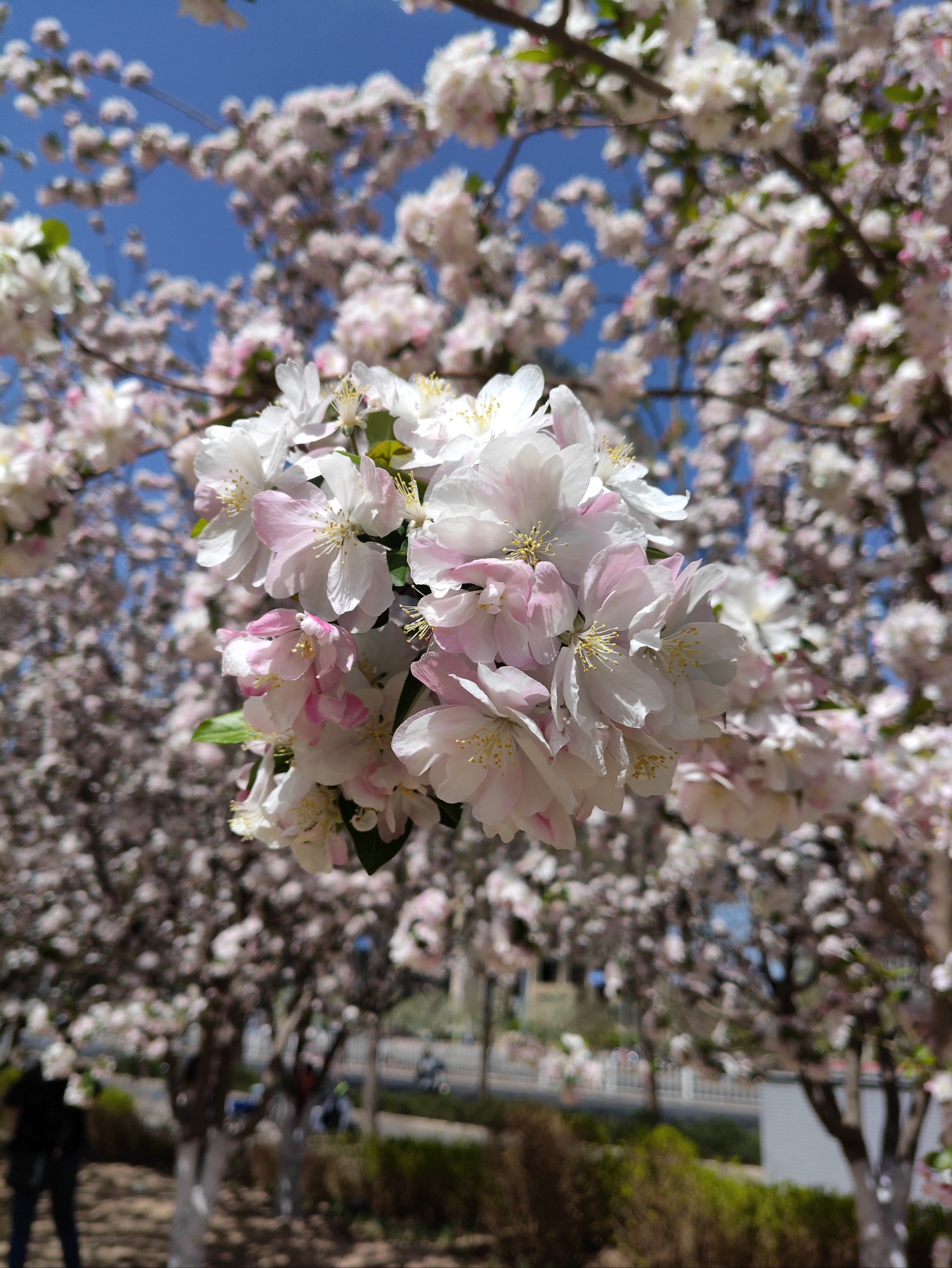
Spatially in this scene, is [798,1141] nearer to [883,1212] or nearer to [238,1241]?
[883,1212]

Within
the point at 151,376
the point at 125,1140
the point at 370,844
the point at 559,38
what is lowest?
the point at 125,1140

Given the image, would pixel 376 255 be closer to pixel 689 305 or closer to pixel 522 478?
pixel 689 305

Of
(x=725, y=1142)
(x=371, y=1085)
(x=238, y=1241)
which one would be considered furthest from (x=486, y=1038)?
(x=238, y=1241)

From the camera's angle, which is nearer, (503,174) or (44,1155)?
(503,174)

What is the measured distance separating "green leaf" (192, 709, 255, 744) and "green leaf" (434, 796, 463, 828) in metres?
0.31

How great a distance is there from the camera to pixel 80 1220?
25.8 feet

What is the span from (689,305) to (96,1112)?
13.3 meters

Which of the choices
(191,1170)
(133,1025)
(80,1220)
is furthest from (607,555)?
(80,1220)

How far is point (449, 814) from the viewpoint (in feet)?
3.40

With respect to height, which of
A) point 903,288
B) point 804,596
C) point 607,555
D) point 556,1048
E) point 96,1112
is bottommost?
point 96,1112

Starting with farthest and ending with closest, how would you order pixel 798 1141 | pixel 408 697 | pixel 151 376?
pixel 798 1141 < pixel 151 376 < pixel 408 697

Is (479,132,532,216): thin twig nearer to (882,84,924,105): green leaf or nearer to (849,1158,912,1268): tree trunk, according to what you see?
(882,84,924,105): green leaf

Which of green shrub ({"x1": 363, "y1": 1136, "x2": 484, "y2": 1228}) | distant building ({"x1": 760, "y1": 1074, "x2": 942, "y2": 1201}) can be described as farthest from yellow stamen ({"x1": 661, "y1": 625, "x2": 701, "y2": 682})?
distant building ({"x1": 760, "y1": 1074, "x2": 942, "y2": 1201})

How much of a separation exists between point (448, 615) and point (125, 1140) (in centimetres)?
1362
